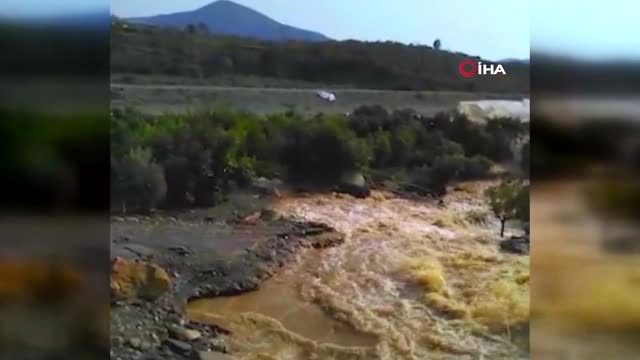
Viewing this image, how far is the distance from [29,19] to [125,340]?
1.39 meters

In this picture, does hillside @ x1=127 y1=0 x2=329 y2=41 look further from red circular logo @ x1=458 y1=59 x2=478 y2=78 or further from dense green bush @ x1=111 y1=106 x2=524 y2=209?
red circular logo @ x1=458 y1=59 x2=478 y2=78

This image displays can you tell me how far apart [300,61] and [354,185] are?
610mm

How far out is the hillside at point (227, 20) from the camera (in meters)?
3.74

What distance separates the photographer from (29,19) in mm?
3551

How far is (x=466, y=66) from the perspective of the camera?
13.2ft

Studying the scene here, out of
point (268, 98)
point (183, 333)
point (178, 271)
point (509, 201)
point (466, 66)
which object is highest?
point (466, 66)

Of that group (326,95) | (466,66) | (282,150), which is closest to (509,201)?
(466,66)

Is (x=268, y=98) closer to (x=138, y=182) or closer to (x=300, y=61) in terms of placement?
(x=300, y=61)

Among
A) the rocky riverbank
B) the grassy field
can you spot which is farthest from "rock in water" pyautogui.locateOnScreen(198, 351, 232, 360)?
the grassy field

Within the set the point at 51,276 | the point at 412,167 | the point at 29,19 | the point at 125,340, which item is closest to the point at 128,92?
the point at 29,19

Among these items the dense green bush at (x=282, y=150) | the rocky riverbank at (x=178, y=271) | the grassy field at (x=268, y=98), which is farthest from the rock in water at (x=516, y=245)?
the rocky riverbank at (x=178, y=271)

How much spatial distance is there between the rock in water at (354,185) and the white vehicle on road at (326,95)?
346mm

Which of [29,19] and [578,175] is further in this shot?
[578,175]

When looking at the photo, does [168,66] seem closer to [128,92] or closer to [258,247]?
[128,92]
